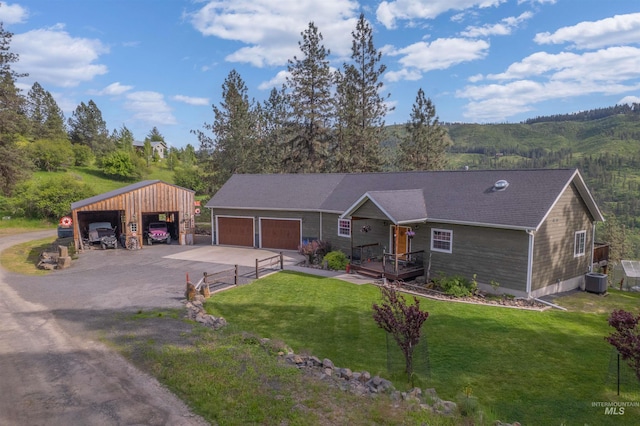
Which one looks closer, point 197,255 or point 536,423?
point 536,423

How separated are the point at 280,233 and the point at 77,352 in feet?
53.8

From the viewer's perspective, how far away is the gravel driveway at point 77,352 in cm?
639

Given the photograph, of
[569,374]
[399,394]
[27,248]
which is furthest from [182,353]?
[27,248]

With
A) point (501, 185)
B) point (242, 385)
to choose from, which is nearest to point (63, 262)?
point (242, 385)

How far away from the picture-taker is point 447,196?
709 inches

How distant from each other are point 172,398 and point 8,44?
37.5 meters

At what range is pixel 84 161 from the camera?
63.7m

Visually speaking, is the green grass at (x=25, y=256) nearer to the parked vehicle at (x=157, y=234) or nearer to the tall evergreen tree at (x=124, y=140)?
the parked vehicle at (x=157, y=234)

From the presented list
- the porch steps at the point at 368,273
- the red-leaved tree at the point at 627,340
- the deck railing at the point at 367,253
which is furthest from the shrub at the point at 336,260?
the red-leaved tree at the point at 627,340

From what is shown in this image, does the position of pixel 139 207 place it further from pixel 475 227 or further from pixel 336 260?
pixel 475 227

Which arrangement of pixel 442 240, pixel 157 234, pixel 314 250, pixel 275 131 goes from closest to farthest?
pixel 442 240 → pixel 314 250 → pixel 157 234 → pixel 275 131

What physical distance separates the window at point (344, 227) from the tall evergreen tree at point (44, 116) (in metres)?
66.0

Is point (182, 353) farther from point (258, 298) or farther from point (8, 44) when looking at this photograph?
point (8, 44)

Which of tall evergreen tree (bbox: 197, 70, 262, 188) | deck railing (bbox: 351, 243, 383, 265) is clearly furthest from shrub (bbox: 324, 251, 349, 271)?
tall evergreen tree (bbox: 197, 70, 262, 188)
